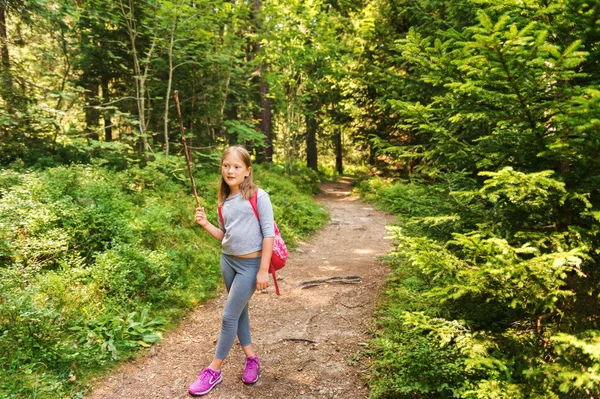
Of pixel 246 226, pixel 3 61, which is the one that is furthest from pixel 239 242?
pixel 3 61

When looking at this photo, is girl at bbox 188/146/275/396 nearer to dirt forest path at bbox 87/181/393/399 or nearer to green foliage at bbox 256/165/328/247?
dirt forest path at bbox 87/181/393/399

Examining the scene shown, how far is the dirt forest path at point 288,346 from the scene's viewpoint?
148 inches

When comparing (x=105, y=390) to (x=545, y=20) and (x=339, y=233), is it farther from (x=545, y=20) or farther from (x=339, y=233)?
(x=339, y=233)

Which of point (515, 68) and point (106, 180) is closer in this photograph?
point (515, 68)

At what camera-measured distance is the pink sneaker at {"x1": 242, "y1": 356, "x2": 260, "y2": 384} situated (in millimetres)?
3812

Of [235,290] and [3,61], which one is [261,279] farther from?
[3,61]

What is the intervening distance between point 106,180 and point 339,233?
6.49 meters

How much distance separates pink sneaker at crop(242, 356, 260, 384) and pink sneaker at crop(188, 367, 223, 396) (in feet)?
0.92

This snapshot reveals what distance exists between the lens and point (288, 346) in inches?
180

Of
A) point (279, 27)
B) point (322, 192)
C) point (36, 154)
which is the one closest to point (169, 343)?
point (36, 154)

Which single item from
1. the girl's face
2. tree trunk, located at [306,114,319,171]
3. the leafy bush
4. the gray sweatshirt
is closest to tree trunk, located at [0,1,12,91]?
the girl's face

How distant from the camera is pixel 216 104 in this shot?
12.4m

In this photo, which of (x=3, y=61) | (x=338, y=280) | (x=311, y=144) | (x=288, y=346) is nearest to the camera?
(x=288, y=346)

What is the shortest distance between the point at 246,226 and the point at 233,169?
588 mm
